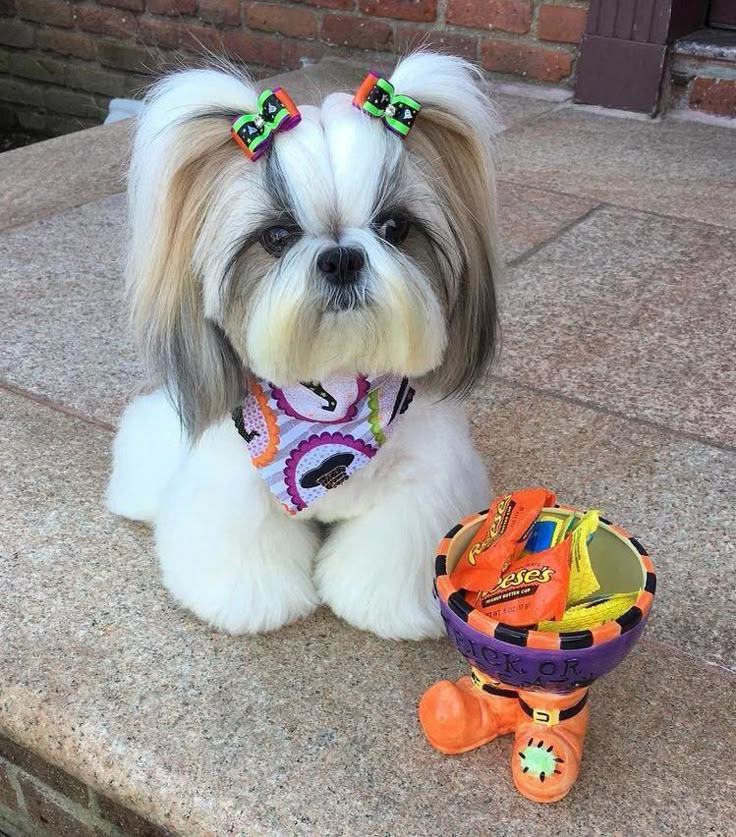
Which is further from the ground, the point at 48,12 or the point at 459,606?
the point at 459,606

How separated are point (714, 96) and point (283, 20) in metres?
2.53

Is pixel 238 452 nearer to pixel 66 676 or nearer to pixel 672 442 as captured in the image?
pixel 66 676

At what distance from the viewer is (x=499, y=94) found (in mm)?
5477

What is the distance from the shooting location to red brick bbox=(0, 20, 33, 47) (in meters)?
6.96

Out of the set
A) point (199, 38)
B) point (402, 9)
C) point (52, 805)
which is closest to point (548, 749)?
point (52, 805)

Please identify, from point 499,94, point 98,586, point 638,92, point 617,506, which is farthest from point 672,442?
point 499,94

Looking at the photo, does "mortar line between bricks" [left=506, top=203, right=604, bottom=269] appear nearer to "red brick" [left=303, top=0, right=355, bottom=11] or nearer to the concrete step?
the concrete step

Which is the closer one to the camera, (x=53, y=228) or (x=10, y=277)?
(x=10, y=277)

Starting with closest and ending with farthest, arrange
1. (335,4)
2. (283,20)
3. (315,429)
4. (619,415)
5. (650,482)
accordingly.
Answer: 1. (315,429)
2. (650,482)
3. (619,415)
4. (335,4)
5. (283,20)

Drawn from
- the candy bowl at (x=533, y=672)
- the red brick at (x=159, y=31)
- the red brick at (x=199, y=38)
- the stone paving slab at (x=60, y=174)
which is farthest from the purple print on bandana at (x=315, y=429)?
the red brick at (x=159, y=31)

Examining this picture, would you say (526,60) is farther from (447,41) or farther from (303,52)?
(303,52)

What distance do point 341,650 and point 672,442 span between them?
124 centimetres

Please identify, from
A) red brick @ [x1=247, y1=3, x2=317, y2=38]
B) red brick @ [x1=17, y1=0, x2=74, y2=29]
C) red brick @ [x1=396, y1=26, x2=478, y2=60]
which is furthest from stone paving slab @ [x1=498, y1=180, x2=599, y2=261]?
red brick @ [x1=17, y1=0, x2=74, y2=29]

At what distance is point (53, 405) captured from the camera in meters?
2.99
